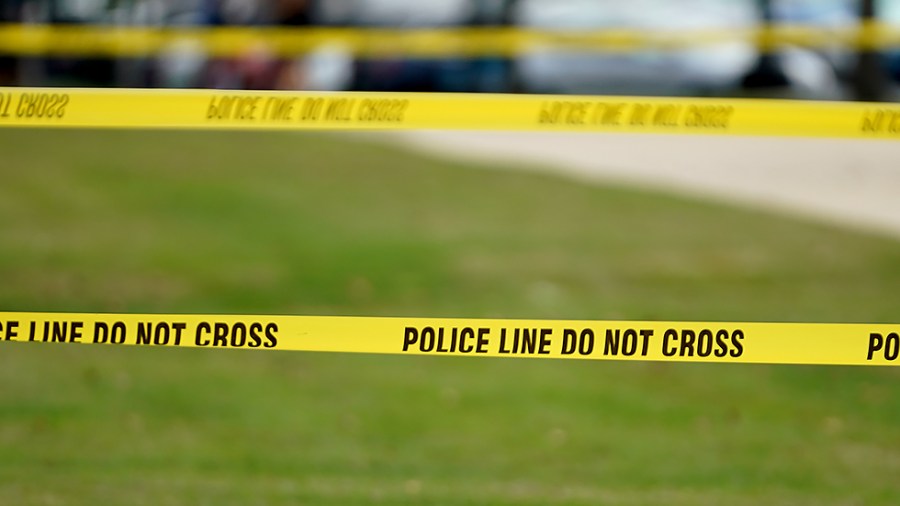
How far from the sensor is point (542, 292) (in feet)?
30.6

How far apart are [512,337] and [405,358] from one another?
11.5 ft

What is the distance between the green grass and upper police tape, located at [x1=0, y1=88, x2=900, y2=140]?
4.19 ft

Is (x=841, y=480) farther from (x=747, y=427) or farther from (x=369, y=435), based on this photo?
(x=369, y=435)

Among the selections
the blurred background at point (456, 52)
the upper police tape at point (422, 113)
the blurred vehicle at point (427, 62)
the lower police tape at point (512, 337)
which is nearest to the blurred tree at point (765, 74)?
the blurred background at point (456, 52)

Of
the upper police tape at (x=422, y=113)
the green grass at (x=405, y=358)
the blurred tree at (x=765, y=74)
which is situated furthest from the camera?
the blurred tree at (x=765, y=74)

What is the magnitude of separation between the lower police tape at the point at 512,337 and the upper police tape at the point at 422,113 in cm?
66

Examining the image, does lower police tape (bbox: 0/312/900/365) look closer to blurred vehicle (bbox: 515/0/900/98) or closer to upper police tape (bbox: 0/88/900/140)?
upper police tape (bbox: 0/88/900/140)

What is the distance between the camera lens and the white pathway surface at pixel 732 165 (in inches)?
476

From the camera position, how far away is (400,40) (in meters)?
17.4

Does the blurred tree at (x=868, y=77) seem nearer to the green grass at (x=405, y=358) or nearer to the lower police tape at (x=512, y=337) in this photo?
the green grass at (x=405, y=358)

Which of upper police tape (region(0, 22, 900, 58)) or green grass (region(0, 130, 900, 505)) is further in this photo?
upper police tape (region(0, 22, 900, 58))

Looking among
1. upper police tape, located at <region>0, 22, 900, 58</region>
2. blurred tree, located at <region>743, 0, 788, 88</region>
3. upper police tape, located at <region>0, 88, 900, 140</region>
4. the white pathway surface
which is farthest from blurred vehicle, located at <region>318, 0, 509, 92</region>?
upper police tape, located at <region>0, 88, 900, 140</region>

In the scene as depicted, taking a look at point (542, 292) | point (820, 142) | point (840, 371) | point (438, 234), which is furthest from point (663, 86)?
point (840, 371)

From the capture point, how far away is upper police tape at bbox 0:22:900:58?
49.8 ft
